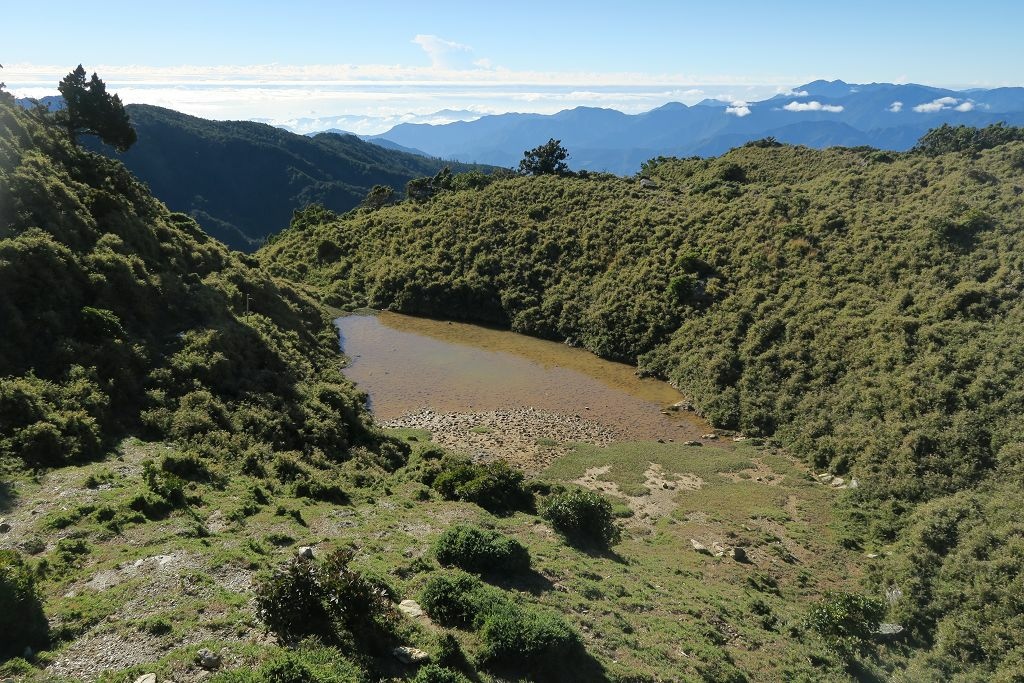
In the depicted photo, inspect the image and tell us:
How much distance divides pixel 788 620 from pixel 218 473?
56.7 ft

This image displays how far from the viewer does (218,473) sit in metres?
17.0

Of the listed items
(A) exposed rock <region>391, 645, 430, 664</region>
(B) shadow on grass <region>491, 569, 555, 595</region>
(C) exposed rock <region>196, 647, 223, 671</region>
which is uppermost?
(C) exposed rock <region>196, 647, 223, 671</region>

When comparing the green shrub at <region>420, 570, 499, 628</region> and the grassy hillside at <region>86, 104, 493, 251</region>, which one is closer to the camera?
the green shrub at <region>420, 570, 499, 628</region>

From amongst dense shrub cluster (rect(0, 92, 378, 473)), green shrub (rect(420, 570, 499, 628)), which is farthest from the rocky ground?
green shrub (rect(420, 570, 499, 628))

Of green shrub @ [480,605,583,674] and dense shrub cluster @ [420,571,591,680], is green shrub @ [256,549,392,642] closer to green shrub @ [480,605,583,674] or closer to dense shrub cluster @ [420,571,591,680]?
dense shrub cluster @ [420,571,591,680]

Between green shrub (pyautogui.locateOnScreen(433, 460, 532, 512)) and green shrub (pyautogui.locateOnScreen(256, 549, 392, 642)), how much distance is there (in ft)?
33.1

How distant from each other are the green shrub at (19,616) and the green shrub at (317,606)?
3170 millimetres

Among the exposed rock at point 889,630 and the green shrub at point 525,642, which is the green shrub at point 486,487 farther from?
the exposed rock at point 889,630

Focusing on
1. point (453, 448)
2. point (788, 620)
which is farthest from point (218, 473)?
point (788, 620)

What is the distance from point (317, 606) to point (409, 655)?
1805 mm

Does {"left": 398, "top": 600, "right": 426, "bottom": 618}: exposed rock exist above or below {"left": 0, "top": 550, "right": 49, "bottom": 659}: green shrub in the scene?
below

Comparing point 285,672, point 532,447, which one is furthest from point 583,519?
point 285,672

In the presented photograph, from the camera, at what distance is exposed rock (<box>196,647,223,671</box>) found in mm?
8547

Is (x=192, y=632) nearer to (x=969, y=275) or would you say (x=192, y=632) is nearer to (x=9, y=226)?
(x=9, y=226)
